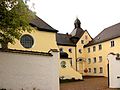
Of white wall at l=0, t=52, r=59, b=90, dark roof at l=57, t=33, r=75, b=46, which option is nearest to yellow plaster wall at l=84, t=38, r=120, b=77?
dark roof at l=57, t=33, r=75, b=46

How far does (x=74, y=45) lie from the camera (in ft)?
174

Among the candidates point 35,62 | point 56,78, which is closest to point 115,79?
point 56,78

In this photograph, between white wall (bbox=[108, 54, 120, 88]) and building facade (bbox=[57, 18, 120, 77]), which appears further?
building facade (bbox=[57, 18, 120, 77])

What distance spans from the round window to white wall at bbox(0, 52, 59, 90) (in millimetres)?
12507

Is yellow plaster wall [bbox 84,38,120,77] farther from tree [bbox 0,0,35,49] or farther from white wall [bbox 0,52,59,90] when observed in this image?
tree [bbox 0,0,35,49]

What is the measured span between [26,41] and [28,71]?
543 inches

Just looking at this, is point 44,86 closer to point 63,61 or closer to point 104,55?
point 63,61

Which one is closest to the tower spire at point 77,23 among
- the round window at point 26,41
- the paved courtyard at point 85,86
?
the round window at point 26,41

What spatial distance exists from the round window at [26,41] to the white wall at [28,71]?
12507mm

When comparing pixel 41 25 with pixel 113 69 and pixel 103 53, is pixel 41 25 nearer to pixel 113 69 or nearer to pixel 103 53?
pixel 113 69

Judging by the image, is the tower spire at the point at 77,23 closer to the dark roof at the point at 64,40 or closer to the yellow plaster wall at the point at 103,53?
the dark roof at the point at 64,40

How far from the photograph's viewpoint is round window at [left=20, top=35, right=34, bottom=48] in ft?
96.0

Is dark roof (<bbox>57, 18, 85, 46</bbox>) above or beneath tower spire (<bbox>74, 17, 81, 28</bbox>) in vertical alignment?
beneath


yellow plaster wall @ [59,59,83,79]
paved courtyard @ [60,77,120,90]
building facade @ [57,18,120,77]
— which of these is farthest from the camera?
building facade @ [57,18,120,77]
